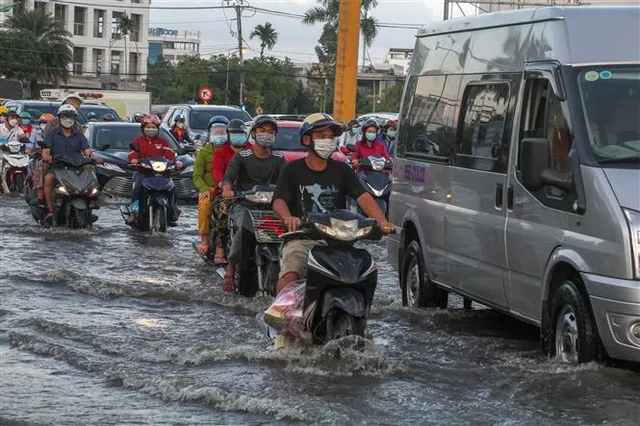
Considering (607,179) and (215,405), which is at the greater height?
(607,179)

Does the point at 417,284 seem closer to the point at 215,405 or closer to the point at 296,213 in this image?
the point at 296,213

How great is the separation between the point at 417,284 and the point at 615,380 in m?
3.85

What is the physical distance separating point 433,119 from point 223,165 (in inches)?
122

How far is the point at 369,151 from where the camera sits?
21.6m

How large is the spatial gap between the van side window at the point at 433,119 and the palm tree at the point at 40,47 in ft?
263

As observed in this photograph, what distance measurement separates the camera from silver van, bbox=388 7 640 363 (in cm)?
841

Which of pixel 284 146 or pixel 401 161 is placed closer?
pixel 401 161

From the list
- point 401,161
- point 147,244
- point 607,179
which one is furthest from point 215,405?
point 147,244

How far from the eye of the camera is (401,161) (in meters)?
12.8

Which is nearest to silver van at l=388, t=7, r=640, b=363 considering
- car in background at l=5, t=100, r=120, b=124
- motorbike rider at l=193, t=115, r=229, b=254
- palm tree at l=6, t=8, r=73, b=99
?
motorbike rider at l=193, t=115, r=229, b=254

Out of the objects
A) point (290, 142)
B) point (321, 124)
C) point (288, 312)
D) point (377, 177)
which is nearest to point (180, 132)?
point (290, 142)

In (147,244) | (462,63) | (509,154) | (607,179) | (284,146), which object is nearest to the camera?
(607,179)

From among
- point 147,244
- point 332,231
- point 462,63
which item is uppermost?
point 462,63

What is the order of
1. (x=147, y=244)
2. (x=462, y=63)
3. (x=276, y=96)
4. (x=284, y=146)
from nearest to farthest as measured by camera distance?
(x=462, y=63)
(x=147, y=244)
(x=284, y=146)
(x=276, y=96)
